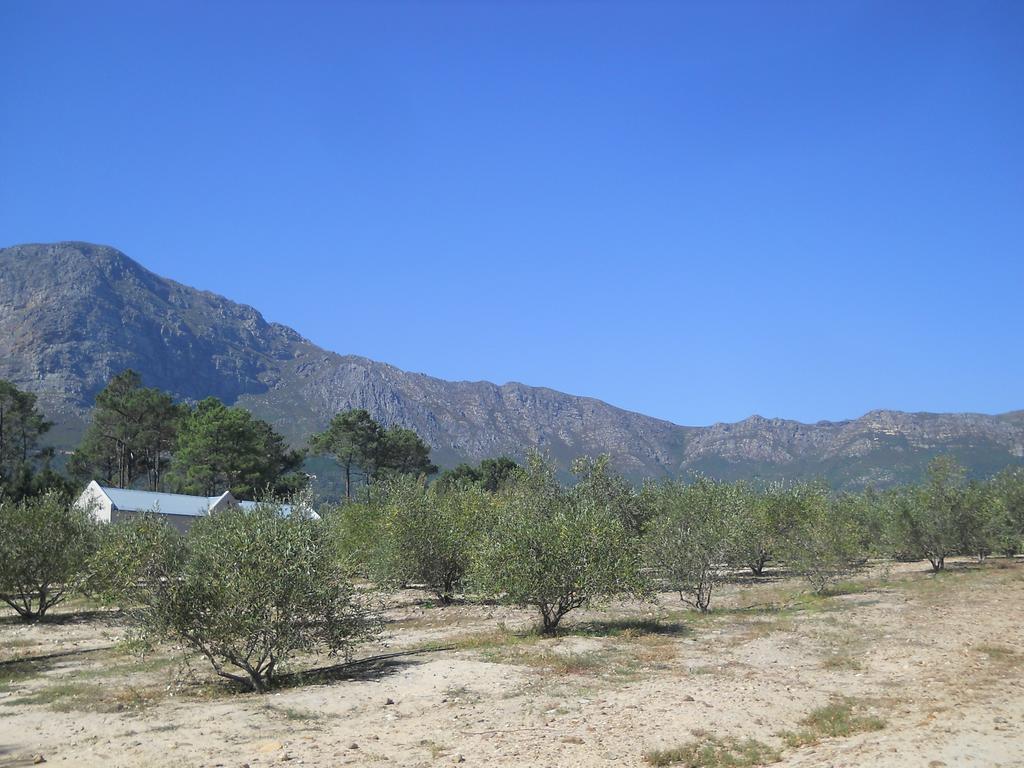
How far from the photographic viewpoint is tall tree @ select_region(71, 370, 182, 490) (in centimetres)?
7575

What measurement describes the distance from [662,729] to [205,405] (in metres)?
69.9

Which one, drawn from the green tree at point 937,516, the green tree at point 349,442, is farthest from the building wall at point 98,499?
the green tree at point 937,516

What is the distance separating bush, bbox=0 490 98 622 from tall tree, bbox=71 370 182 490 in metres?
47.7

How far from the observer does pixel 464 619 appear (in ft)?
91.2

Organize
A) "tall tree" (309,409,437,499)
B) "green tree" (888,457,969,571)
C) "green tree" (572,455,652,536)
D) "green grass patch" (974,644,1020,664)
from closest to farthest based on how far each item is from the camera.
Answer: "green grass patch" (974,644,1020,664) → "green tree" (888,457,969,571) → "green tree" (572,455,652,536) → "tall tree" (309,409,437,499)

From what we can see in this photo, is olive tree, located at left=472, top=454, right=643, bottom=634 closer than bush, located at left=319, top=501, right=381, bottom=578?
Yes

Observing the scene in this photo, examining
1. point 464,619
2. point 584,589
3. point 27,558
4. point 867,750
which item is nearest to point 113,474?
point 27,558

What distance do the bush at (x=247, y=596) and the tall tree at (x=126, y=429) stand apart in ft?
214

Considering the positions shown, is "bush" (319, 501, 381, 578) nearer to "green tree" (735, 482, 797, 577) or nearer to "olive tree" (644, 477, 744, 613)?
"olive tree" (644, 477, 744, 613)

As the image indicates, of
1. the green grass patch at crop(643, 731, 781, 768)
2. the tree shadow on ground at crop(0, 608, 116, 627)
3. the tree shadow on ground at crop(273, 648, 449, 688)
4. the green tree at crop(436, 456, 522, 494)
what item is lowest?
the tree shadow on ground at crop(0, 608, 116, 627)

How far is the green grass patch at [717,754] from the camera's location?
10406 millimetres

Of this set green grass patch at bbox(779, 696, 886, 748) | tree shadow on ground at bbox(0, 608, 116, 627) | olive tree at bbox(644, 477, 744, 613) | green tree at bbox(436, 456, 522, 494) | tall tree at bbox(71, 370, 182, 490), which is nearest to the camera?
green grass patch at bbox(779, 696, 886, 748)

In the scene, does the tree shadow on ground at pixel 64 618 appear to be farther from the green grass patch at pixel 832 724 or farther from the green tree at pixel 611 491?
the green grass patch at pixel 832 724

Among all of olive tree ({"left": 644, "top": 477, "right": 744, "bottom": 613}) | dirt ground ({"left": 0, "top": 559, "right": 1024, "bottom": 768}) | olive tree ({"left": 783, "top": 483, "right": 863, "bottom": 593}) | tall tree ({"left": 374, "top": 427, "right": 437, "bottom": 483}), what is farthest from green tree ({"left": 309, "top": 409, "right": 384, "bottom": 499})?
dirt ground ({"left": 0, "top": 559, "right": 1024, "bottom": 768})
